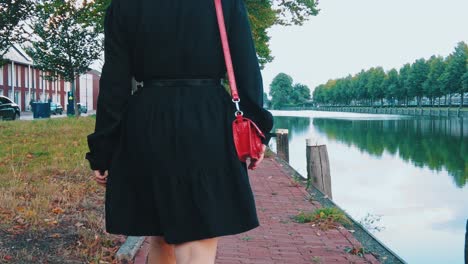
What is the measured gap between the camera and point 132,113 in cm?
232

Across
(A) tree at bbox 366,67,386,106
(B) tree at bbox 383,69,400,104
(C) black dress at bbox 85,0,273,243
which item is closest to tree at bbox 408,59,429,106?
(B) tree at bbox 383,69,400,104

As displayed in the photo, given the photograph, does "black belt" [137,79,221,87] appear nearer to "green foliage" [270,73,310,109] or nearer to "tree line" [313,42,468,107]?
"tree line" [313,42,468,107]

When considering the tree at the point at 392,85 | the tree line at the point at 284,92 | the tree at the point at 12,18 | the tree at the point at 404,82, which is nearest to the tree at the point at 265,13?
the tree at the point at 12,18

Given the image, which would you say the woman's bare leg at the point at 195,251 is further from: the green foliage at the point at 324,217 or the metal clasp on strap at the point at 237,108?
the green foliage at the point at 324,217

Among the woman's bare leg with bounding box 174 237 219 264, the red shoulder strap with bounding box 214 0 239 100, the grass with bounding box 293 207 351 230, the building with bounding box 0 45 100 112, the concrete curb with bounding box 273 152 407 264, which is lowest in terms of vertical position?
the concrete curb with bounding box 273 152 407 264

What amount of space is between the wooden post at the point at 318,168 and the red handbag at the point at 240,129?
21.9 feet

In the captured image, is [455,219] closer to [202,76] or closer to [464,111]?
[202,76]

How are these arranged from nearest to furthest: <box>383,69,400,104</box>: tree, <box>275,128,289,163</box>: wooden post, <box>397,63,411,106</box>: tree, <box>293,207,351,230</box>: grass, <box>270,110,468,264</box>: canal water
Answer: <box>293,207,351,230</box>: grass
<box>270,110,468,264</box>: canal water
<box>275,128,289,163</box>: wooden post
<box>397,63,411,106</box>: tree
<box>383,69,400,104</box>: tree

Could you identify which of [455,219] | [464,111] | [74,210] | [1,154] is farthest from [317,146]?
[464,111]

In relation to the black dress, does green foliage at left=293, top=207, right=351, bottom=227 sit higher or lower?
lower

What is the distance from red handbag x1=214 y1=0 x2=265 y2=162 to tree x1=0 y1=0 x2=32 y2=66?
1712 cm

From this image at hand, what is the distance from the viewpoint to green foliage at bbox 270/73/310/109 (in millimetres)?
176500

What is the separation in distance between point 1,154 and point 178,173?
9618 mm

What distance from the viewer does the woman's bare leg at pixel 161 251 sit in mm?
2561
